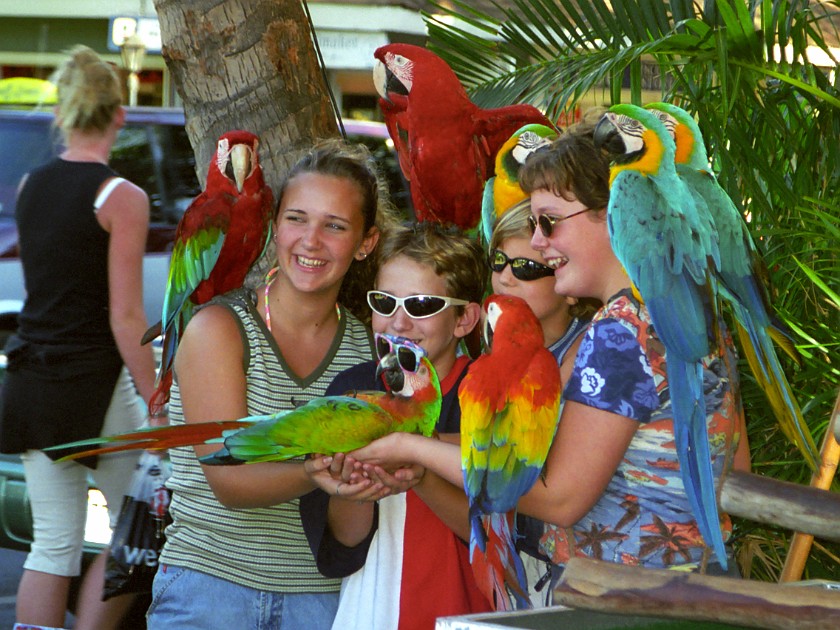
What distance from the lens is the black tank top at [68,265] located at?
11.2 ft

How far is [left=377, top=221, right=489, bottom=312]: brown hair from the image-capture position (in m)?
2.26

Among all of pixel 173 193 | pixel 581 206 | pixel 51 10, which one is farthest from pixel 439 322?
pixel 51 10

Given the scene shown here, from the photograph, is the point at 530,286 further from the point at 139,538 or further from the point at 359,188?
the point at 139,538

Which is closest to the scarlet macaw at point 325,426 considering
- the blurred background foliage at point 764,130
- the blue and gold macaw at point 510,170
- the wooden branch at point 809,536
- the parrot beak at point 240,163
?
the blue and gold macaw at point 510,170

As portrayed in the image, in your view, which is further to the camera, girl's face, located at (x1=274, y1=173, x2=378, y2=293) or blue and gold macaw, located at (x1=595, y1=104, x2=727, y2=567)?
girl's face, located at (x1=274, y1=173, x2=378, y2=293)

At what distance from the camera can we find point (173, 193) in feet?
20.0

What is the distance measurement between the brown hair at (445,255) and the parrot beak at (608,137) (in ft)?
1.51

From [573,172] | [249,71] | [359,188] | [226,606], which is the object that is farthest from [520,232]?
[249,71]

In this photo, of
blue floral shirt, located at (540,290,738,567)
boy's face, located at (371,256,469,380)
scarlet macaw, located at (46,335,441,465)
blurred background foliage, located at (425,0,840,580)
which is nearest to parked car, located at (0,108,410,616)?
blurred background foliage, located at (425,0,840,580)

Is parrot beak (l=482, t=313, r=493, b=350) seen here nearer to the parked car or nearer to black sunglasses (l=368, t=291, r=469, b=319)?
black sunglasses (l=368, t=291, r=469, b=319)

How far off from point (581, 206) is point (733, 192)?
973 millimetres

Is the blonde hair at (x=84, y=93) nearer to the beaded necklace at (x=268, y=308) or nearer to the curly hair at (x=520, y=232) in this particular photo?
the beaded necklace at (x=268, y=308)

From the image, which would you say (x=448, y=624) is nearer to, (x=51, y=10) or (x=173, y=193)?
(x=173, y=193)

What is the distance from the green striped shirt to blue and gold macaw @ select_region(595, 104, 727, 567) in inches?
28.8
